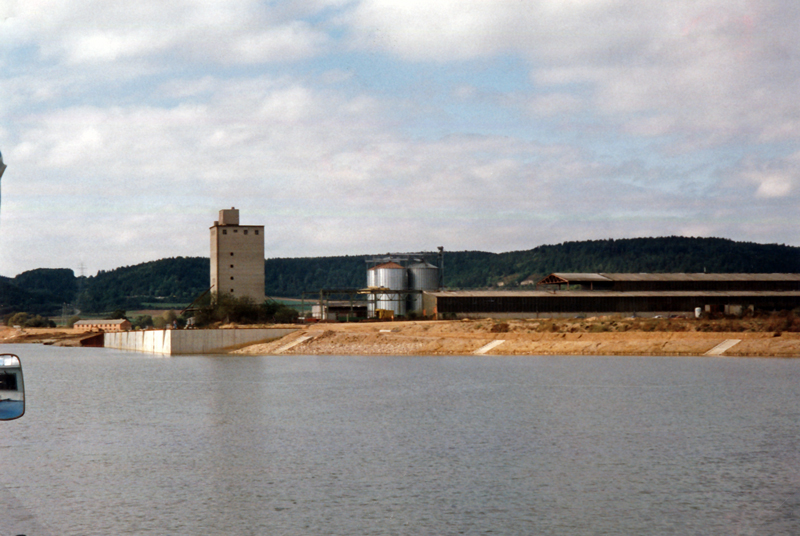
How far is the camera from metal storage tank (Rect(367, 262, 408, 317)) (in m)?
124

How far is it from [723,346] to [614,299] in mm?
37407

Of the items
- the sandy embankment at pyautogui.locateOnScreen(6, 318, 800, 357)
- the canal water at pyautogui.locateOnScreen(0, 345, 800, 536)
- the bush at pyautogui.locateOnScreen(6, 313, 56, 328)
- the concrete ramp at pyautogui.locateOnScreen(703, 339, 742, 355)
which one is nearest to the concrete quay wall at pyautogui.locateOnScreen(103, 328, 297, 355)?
the sandy embankment at pyautogui.locateOnScreen(6, 318, 800, 357)

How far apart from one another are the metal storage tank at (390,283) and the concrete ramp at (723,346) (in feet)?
189

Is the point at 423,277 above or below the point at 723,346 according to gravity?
above

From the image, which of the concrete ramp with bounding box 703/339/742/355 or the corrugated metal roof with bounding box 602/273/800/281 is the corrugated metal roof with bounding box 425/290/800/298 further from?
the concrete ramp with bounding box 703/339/742/355

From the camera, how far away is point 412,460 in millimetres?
22969

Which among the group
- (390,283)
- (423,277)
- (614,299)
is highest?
(423,277)

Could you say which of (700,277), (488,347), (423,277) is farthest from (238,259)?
(700,277)

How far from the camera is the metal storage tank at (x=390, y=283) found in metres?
124

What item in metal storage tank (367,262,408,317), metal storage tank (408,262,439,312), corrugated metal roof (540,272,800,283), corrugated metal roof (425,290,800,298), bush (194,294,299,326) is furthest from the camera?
metal storage tank (408,262,439,312)

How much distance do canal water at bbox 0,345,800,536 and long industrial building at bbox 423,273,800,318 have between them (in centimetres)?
5934

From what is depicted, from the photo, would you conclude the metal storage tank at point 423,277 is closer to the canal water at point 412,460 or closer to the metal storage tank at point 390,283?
the metal storage tank at point 390,283

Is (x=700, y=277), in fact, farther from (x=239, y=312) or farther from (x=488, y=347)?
(x=239, y=312)

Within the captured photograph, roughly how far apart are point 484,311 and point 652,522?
9180 centimetres
